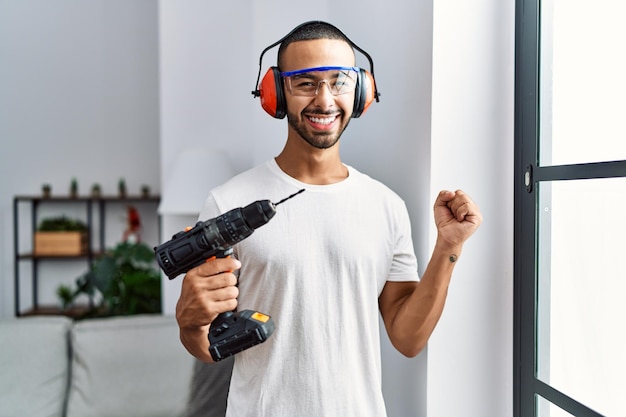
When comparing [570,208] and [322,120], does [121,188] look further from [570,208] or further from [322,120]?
[570,208]

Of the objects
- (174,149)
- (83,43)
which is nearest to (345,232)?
(174,149)

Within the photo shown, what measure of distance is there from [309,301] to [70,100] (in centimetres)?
420

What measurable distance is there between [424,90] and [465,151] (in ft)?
0.59

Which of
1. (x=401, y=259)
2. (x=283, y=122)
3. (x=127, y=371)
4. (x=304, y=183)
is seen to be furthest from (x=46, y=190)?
(x=401, y=259)

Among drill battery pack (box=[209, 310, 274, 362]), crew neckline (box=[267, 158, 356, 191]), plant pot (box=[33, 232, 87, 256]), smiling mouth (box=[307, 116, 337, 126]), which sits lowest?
plant pot (box=[33, 232, 87, 256])

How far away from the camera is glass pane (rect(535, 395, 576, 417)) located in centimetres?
114

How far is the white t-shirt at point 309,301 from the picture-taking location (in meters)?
1.11

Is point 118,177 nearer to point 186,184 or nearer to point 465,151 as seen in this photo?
point 186,184

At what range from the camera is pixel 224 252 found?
939 millimetres

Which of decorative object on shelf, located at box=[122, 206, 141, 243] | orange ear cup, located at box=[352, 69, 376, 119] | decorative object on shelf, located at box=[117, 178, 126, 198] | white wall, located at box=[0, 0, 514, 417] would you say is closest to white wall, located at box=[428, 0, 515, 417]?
white wall, located at box=[0, 0, 514, 417]

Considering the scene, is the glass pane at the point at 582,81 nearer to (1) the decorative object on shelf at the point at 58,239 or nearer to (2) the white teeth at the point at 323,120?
(2) the white teeth at the point at 323,120

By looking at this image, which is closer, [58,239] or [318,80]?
[318,80]

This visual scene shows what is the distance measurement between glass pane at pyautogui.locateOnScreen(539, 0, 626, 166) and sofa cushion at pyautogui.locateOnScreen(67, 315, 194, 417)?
1.60 metres

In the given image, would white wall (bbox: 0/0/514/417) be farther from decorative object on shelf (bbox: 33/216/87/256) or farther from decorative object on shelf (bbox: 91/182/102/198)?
decorative object on shelf (bbox: 33/216/87/256)
